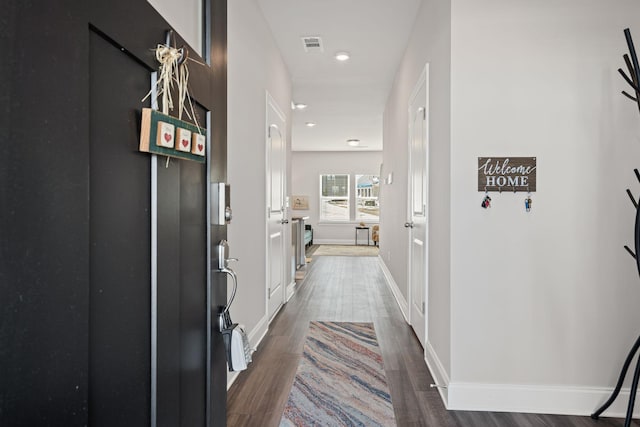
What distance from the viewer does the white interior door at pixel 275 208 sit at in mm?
3764

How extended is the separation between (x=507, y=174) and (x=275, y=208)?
2313mm

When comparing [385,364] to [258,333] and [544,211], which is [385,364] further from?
[544,211]

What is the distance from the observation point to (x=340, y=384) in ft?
8.36

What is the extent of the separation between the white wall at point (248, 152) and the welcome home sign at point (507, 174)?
1.46 m

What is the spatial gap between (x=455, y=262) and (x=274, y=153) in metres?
2.30

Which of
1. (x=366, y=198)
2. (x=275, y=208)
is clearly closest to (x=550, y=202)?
(x=275, y=208)

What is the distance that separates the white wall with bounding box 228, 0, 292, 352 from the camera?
2.66 m

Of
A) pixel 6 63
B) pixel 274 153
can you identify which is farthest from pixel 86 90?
pixel 274 153

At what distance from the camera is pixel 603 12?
7.29ft

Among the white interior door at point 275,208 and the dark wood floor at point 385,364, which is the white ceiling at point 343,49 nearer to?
the white interior door at point 275,208

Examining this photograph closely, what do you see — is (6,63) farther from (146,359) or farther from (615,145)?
(615,145)

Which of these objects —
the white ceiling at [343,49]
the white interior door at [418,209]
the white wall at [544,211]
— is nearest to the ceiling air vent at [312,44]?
the white ceiling at [343,49]

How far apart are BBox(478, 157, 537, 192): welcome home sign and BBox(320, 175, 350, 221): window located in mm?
10015

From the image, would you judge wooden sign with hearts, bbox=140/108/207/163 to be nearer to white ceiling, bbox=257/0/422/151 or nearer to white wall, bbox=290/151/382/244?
white ceiling, bbox=257/0/422/151
